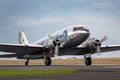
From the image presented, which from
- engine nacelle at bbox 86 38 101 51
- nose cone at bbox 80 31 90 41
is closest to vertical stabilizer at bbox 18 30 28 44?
engine nacelle at bbox 86 38 101 51

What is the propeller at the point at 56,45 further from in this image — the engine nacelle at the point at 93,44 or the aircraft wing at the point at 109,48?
the aircraft wing at the point at 109,48

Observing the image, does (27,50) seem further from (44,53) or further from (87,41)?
(87,41)

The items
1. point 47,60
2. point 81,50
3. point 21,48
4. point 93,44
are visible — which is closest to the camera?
point 93,44

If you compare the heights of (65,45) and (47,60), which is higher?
(65,45)

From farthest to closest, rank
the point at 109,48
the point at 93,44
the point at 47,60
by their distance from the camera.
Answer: the point at 109,48 < the point at 47,60 < the point at 93,44

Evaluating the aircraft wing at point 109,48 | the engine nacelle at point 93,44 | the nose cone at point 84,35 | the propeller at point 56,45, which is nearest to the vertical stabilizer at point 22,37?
the aircraft wing at point 109,48

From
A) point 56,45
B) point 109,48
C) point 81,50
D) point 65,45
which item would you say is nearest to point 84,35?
point 65,45

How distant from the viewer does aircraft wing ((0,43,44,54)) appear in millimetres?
54625

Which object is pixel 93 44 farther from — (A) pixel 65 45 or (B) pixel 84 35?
(A) pixel 65 45

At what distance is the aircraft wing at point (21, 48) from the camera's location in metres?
54.6

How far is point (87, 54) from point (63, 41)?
5493mm

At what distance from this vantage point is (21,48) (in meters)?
56.0

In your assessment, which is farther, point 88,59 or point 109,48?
point 109,48

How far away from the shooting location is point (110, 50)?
6206 cm
